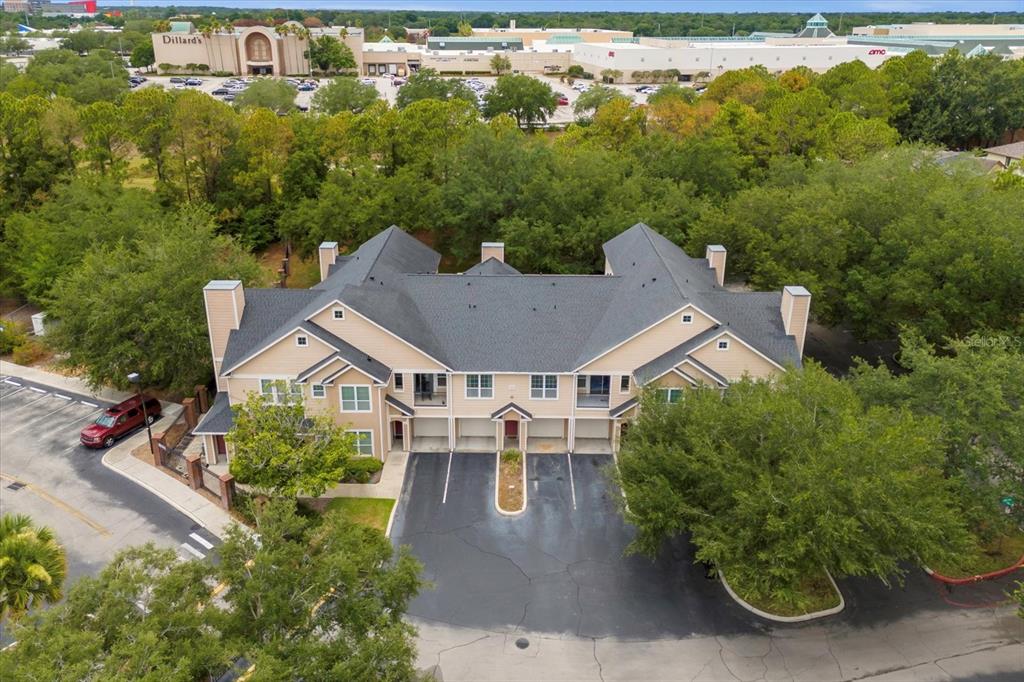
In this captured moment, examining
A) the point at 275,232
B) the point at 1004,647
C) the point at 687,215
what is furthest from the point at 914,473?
the point at 275,232

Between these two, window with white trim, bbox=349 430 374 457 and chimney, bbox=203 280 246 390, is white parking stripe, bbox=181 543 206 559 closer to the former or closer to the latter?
window with white trim, bbox=349 430 374 457

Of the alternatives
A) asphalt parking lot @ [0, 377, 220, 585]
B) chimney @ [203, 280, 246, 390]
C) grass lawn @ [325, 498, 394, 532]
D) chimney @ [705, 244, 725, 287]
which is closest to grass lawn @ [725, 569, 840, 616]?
grass lawn @ [325, 498, 394, 532]

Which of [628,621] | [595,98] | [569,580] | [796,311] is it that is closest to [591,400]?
[569,580]

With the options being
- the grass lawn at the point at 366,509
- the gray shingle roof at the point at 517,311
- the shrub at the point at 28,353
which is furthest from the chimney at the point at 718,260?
the shrub at the point at 28,353

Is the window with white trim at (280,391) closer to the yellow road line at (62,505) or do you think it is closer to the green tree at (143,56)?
the yellow road line at (62,505)

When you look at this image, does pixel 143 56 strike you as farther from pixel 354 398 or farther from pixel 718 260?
pixel 354 398

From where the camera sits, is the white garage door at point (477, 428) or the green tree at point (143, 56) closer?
the white garage door at point (477, 428)
